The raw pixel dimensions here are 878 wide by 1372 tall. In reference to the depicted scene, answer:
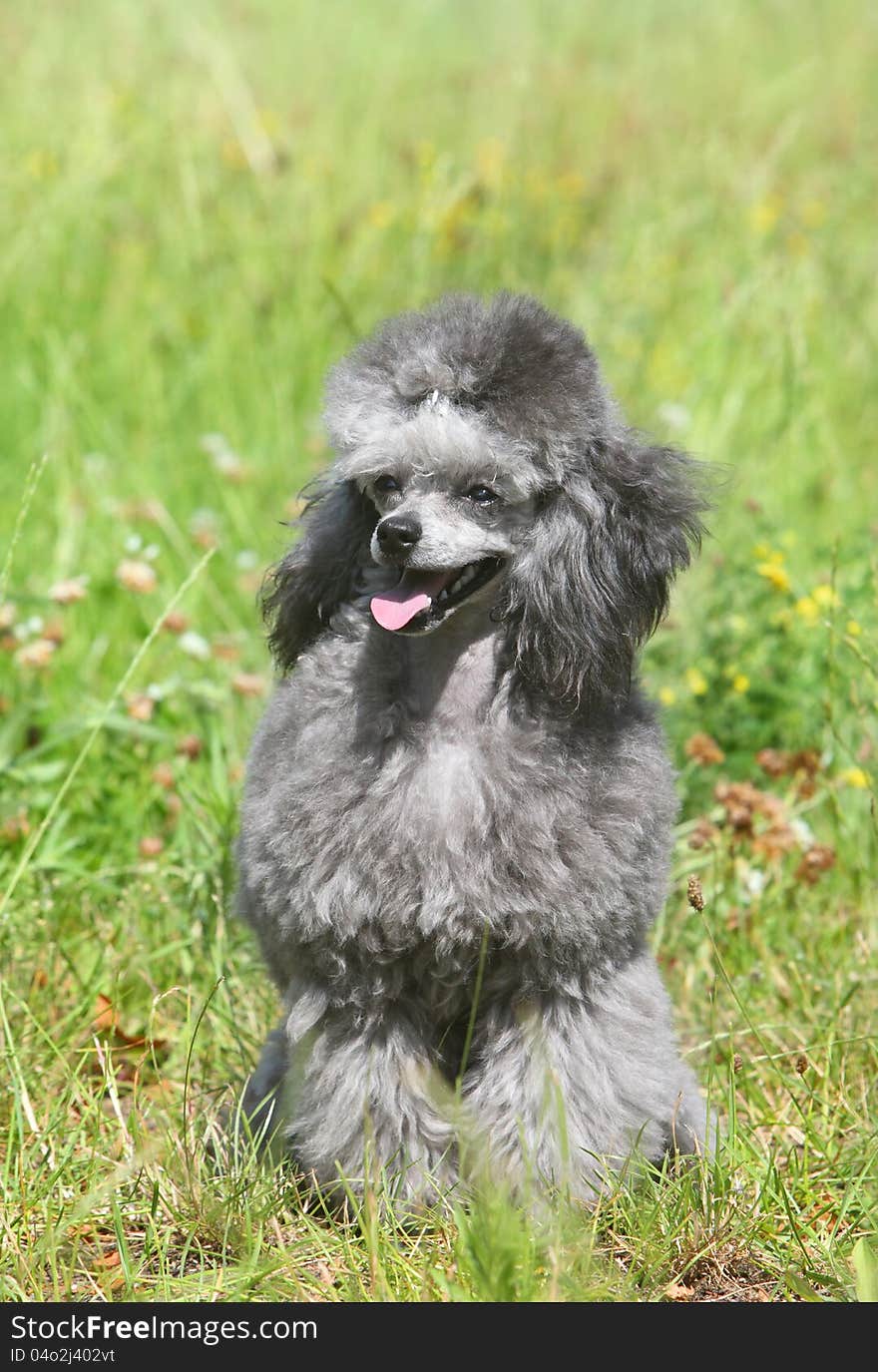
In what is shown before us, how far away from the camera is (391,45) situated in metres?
7.43

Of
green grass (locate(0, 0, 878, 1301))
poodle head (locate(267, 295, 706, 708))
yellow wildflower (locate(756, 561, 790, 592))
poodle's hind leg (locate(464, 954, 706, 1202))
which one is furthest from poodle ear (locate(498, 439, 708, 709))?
yellow wildflower (locate(756, 561, 790, 592))

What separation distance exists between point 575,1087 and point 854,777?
1.26 m

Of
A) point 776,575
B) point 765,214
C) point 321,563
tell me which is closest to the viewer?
point 321,563

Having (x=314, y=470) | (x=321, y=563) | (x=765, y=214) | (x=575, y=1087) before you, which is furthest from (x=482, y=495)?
(x=765, y=214)

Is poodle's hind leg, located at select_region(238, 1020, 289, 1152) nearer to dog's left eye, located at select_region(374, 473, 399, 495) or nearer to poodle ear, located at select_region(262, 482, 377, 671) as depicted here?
poodle ear, located at select_region(262, 482, 377, 671)

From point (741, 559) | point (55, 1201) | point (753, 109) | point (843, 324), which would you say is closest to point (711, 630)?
point (741, 559)

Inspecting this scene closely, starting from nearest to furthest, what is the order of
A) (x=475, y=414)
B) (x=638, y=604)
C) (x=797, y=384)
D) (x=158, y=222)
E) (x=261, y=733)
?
(x=475, y=414) → (x=638, y=604) → (x=261, y=733) → (x=797, y=384) → (x=158, y=222)

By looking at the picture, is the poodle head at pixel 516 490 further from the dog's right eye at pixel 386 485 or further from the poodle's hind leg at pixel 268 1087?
the poodle's hind leg at pixel 268 1087

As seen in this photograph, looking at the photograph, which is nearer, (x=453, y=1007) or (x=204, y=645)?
(x=453, y=1007)

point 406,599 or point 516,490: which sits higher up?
point 516,490

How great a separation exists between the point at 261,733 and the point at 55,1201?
848 millimetres

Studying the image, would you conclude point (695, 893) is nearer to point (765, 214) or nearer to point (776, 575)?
point (776, 575)

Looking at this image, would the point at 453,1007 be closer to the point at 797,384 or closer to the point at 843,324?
the point at 797,384

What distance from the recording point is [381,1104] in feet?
7.84
